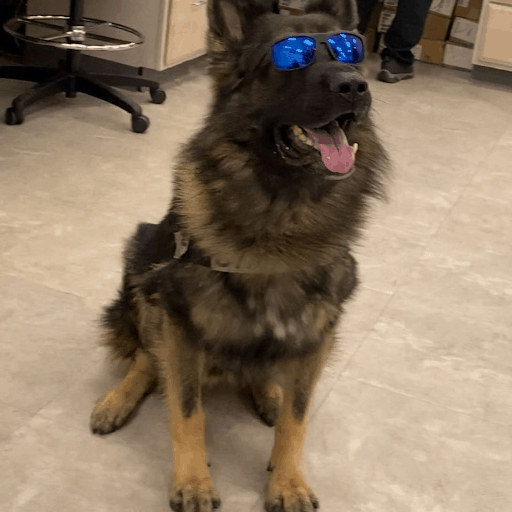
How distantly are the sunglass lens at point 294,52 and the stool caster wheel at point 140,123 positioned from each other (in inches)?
88.7

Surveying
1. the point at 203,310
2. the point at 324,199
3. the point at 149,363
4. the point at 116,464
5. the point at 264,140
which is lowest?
the point at 116,464

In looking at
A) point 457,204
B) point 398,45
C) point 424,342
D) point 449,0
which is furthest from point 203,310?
point 449,0

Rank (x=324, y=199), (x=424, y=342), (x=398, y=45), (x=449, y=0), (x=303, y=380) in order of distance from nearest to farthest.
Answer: (x=324, y=199)
(x=303, y=380)
(x=424, y=342)
(x=398, y=45)
(x=449, y=0)

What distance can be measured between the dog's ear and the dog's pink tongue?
308mm

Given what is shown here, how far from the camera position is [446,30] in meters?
5.43

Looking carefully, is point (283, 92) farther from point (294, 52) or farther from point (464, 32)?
point (464, 32)

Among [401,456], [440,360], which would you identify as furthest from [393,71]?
[401,456]

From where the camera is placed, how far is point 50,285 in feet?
8.04

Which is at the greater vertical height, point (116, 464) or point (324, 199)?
point (324, 199)

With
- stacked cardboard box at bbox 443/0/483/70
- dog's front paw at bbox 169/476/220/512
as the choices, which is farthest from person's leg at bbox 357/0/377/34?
dog's front paw at bbox 169/476/220/512

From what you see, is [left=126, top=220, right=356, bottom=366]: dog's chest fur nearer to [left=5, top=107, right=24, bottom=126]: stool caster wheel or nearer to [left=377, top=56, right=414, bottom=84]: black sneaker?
[left=5, top=107, right=24, bottom=126]: stool caster wheel

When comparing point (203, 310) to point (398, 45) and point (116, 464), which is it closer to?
point (116, 464)

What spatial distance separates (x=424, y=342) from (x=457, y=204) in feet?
3.70

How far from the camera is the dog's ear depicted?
5.63ft
